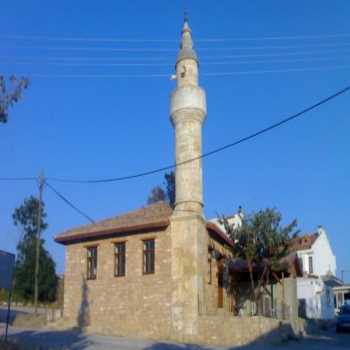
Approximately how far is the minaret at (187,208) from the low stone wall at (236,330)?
1.61 feet

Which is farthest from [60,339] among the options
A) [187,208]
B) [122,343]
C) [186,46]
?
[186,46]

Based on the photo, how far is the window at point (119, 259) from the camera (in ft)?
71.2

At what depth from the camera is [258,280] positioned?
2330cm

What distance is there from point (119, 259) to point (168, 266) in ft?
8.92

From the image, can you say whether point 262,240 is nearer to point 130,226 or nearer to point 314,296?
point 130,226

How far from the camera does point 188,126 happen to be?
73.8 ft

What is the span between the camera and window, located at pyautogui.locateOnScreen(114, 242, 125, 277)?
21.7 metres

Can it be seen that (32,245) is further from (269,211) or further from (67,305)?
(269,211)

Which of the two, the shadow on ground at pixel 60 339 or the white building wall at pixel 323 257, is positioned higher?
the white building wall at pixel 323 257

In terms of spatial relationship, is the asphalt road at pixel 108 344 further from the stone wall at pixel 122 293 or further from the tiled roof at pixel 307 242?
the tiled roof at pixel 307 242

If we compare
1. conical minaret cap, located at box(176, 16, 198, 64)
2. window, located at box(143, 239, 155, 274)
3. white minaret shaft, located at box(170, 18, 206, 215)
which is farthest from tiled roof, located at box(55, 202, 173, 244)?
conical minaret cap, located at box(176, 16, 198, 64)

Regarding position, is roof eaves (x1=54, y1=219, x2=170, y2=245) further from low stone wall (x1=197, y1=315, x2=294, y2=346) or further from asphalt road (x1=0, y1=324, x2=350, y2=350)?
asphalt road (x1=0, y1=324, x2=350, y2=350)

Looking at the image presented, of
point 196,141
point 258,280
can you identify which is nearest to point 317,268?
point 258,280

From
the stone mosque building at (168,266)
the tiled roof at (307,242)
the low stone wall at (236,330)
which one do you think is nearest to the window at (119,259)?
the stone mosque building at (168,266)
